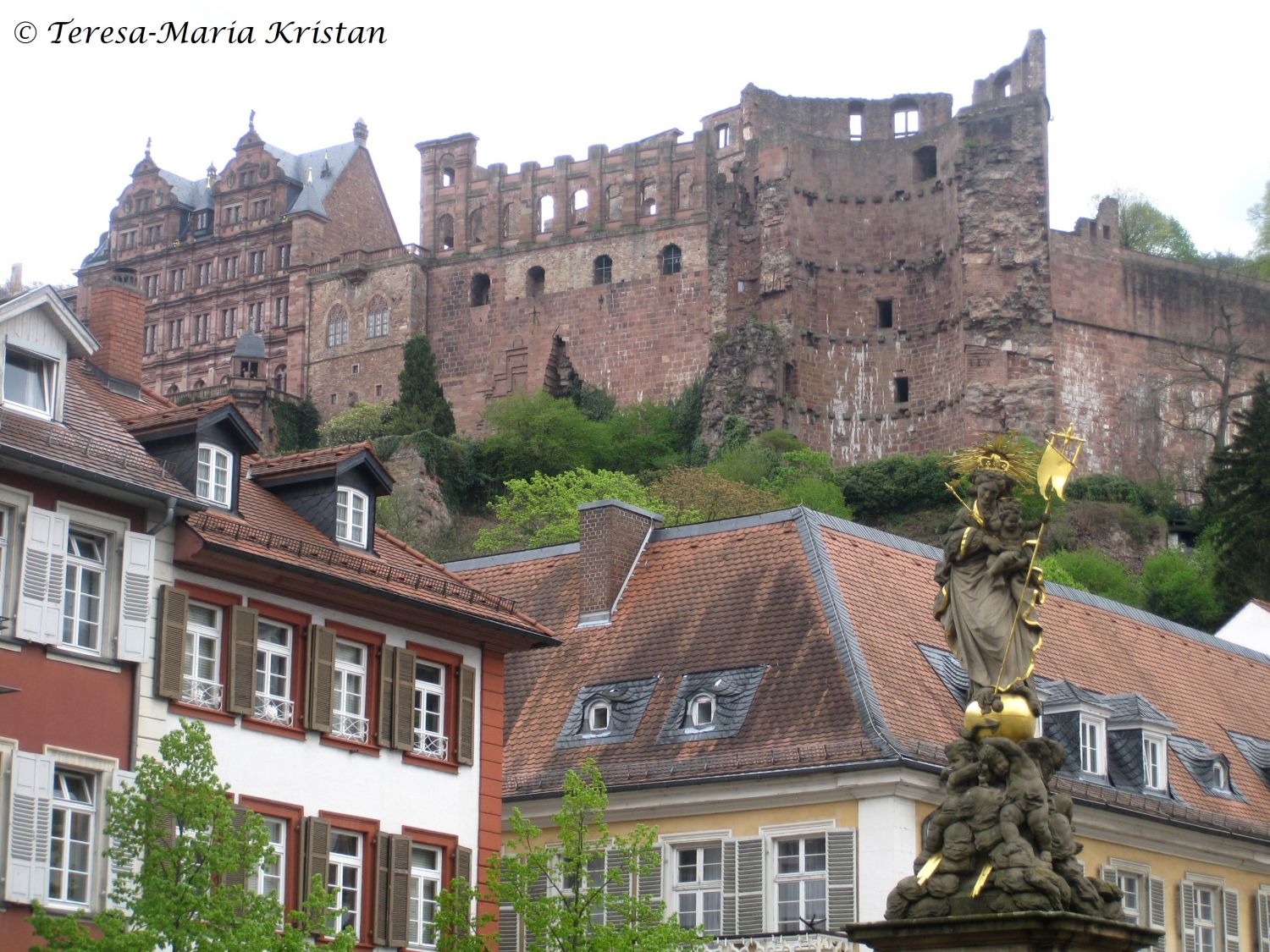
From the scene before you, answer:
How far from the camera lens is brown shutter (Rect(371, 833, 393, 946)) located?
2892cm

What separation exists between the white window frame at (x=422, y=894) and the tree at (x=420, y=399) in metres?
63.4

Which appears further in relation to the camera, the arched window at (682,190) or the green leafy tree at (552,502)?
the arched window at (682,190)

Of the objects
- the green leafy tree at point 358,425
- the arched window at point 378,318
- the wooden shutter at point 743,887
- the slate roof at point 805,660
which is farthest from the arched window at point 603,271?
the wooden shutter at point 743,887

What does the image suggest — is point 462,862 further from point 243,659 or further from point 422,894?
point 243,659

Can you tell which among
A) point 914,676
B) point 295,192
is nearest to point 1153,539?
point 295,192

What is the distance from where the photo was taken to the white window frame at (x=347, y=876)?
28.6 meters

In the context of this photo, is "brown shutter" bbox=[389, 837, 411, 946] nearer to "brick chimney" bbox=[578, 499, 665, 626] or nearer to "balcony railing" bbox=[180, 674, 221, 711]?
"balcony railing" bbox=[180, 674, 221, 711]

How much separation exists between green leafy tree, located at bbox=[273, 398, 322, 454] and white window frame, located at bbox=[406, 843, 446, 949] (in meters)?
73.1

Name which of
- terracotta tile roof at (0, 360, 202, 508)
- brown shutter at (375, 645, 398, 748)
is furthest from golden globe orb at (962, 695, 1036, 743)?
brown shutter at (375, 645, 398, 748)

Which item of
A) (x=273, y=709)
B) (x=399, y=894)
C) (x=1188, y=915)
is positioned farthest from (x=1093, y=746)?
(x=273, y=709)

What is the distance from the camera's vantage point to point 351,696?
29.8m

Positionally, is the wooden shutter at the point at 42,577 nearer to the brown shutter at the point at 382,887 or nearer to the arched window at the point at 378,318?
the brown shutter at the point at 382,887

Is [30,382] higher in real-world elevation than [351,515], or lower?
higher

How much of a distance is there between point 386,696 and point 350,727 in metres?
0.69
